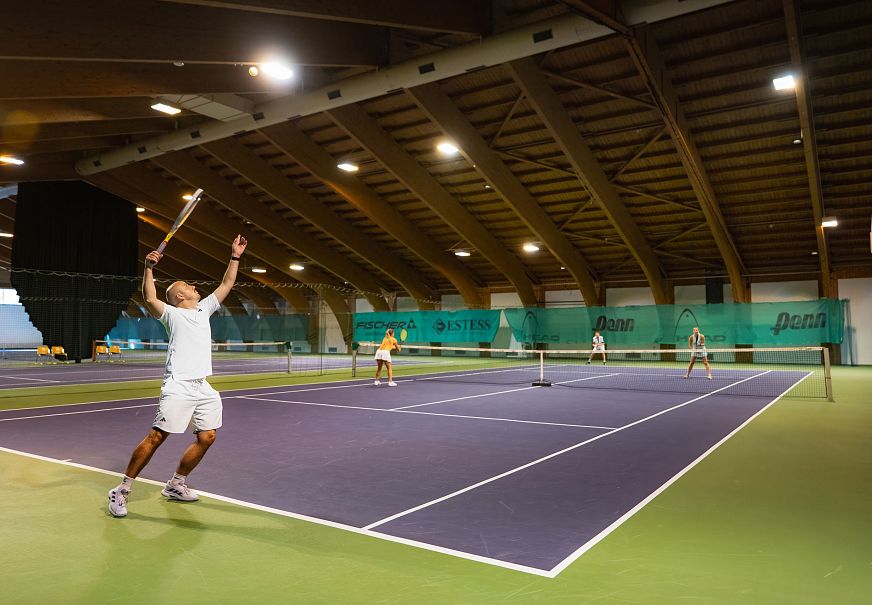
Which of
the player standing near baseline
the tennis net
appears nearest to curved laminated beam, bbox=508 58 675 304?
the tennis net

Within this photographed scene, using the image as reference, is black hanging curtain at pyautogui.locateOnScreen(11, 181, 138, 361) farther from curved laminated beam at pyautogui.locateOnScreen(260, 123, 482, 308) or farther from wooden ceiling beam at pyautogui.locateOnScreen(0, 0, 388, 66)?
wooden ceiling beam at pyautogui.locateOnScreen(0, 0, 388, 66)

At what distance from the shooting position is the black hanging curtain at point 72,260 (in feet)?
85.4

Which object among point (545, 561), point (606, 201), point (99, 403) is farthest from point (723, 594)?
point (606, 201)

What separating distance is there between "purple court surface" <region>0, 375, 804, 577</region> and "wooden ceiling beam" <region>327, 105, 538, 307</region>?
1133 centimetres

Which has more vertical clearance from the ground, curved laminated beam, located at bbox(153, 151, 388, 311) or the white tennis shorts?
curved laminated beam, located at bbox(153, 151, 388, 311)

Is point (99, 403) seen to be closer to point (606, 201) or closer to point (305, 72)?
point (305, 72)

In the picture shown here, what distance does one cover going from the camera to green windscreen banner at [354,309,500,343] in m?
31.6

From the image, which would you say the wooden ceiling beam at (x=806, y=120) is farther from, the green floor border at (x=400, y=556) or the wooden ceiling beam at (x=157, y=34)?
the green floor border at (x=400, y=556)

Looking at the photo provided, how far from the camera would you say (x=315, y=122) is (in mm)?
22344

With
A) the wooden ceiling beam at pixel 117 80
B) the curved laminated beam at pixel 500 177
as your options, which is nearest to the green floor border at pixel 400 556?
the wooden ceiling beam at pixel 117 80

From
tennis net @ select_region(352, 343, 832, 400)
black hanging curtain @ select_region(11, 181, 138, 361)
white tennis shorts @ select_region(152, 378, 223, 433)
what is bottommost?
tennis net @ select_region(352, 343, 832, 400)

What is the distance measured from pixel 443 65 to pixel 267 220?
16.5 m

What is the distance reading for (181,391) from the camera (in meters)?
4.74

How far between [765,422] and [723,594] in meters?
7.29
